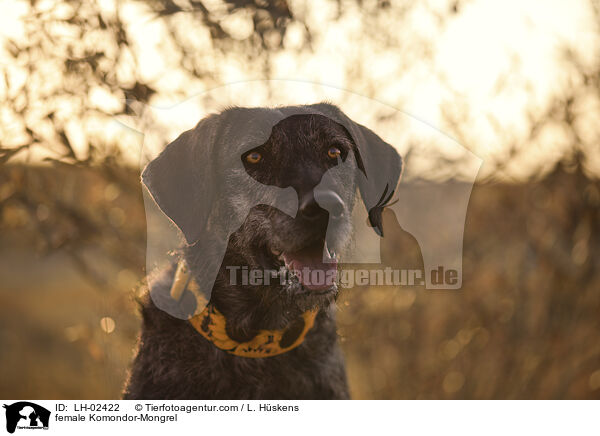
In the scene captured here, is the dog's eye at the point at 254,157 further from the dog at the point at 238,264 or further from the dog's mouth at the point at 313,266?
the dog's mouth at the point at 313,266

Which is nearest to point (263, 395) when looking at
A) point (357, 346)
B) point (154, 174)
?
point (154, 174)

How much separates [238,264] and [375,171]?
98 centimetres

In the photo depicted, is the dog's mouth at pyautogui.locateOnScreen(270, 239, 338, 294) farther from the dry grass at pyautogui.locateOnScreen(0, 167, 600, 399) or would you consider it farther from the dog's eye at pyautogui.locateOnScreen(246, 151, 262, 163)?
the dry grass at pyautogui.locateOnScreen(0, 167, 600, 399)

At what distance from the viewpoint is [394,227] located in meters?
4.04

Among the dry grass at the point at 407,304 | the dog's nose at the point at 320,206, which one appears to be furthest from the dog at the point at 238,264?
the dry grass at the point at 407,304

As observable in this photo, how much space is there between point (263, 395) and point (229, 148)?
1.39m

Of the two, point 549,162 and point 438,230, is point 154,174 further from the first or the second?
point 549,162

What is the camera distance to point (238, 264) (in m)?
2.81

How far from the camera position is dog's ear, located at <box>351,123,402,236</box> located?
9.73 ft

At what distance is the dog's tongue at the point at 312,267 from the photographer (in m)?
2.54
